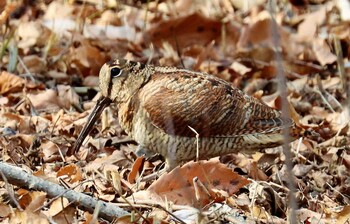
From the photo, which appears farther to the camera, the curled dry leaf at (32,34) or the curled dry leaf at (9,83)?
the curled dry leaf at (32,34)

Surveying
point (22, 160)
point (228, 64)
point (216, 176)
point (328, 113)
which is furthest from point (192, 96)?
point (228, 64)

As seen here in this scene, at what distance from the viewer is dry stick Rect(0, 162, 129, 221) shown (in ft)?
12.2

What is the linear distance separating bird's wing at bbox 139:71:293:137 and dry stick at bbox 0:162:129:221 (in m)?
0.94

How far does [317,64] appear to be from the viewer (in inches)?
268

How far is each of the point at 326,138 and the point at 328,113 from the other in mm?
428

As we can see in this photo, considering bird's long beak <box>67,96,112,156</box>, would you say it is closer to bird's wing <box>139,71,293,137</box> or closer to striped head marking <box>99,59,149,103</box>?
striped head marking <box>99,59,149,103</box>

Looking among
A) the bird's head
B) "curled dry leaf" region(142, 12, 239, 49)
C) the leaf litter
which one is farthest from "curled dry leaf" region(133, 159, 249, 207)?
"curled dry leaf" region(142, 12, 239, 49)

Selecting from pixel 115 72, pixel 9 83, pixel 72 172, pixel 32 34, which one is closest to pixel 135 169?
pixel 72 172

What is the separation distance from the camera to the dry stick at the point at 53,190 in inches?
147

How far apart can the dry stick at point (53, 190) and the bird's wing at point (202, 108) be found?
94 cm

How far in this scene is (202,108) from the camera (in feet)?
15.5

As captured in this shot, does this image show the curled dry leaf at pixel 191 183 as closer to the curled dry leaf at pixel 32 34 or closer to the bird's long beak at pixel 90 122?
the bird's long beak at pixel 90 122

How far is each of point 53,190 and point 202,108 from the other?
1206mm

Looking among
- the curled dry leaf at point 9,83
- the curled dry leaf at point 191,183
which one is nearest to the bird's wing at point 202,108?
the curled dry leaf at point 191,183
